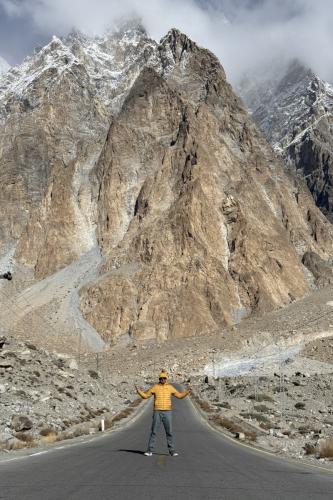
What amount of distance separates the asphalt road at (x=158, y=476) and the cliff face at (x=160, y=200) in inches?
3286

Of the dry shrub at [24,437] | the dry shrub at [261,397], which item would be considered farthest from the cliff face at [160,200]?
the dry shrub at [24,437]

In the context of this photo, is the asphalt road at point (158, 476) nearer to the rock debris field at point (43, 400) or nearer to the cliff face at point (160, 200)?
the rock debris field at point (43, 400)

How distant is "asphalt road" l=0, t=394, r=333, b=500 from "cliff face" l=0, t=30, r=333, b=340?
83.5 metres

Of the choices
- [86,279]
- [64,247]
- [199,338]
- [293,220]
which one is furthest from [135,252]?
[293,220]

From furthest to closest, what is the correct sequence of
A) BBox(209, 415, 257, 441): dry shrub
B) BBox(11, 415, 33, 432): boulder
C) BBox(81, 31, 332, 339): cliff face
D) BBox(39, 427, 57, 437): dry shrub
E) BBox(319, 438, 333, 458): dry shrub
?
BBox(81, 31, 332, 339): cliff face → BBox(209, 415, 257, 441): dry shrub → BBox(39, 427, 57, 437): dry shrub → BBox(11, 415, 33, 432): boulder → BBox(319, 438, 333, 458): dry shrub

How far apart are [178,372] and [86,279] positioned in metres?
37.0

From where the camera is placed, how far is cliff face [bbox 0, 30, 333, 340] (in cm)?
10381

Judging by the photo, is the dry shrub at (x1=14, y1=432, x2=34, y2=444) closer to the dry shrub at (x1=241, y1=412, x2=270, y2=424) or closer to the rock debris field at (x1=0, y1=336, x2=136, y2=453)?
the rock debris field at (x1=0, y1=336, x2=136, y2=453)

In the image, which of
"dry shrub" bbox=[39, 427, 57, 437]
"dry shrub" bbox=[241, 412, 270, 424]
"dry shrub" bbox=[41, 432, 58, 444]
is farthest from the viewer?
"dry shrub" bbox=[241, 412, 270, 424]

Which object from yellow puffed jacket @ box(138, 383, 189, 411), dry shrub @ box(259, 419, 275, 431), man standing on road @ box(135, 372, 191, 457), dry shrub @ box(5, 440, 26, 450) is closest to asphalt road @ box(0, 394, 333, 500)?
man standing on road @ box(135, 372, 191, 457)

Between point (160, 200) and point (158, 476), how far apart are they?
108164 mm

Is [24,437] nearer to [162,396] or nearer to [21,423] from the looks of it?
[21,423]

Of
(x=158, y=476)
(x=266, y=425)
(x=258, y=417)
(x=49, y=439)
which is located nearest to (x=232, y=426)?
(x=266, y=425)

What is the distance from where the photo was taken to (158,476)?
33.4 feet
